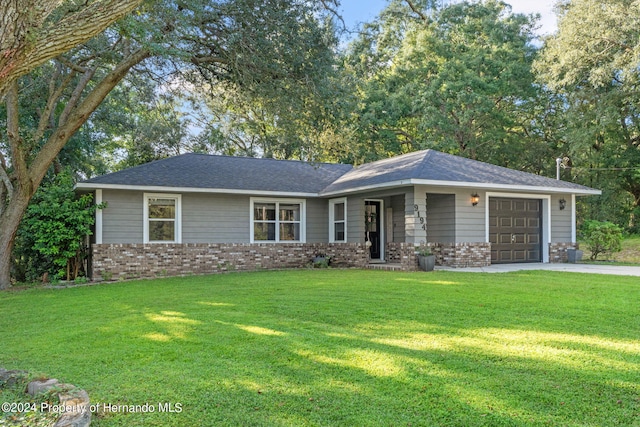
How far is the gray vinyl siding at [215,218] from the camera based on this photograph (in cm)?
1268

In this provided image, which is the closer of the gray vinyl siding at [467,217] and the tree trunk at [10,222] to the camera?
the tree trunk at [10,222]

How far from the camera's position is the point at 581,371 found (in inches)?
137

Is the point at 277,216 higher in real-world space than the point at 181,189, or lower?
lower

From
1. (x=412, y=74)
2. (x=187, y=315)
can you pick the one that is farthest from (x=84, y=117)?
(x=412, y=74)

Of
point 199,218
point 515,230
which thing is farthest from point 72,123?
point 515,230

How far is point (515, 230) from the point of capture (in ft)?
44.0

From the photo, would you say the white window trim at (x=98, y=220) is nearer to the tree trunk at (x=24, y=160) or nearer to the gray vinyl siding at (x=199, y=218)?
the gray vinyl siding at (x=199, y=218)

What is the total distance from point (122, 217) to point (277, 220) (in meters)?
4.40

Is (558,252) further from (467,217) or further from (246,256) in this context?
(246,256)

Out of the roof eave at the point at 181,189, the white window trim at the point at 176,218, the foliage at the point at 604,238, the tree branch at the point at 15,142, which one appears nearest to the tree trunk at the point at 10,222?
the tree branch at the point at 15,142

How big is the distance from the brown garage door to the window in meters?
5.69

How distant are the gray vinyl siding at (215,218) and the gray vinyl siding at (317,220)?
2041 mm

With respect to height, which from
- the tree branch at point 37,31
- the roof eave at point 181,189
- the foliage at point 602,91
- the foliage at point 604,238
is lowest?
the foliage at point 604,238

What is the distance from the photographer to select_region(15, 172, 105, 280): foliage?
10844 mm
